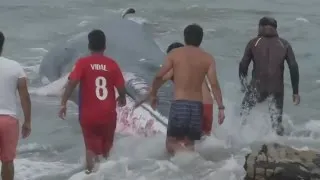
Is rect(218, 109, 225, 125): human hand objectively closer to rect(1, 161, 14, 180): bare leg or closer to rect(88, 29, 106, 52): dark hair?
rect(88, 29, 106, 52): dark hair

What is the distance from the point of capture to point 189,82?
358 inches

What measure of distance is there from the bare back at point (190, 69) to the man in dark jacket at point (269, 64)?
4.68 feet

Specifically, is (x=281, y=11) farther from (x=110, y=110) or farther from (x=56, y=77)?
(x=110, y=110)

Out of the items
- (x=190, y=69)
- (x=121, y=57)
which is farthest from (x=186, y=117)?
(x=121, y=57)

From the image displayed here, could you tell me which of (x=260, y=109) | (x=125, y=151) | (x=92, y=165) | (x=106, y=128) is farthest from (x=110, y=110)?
(x=260, y=109)

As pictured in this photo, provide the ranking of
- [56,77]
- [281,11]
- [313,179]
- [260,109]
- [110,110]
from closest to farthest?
[313,179]
[110,110]
[260,109]
[56,77]
[281,11]

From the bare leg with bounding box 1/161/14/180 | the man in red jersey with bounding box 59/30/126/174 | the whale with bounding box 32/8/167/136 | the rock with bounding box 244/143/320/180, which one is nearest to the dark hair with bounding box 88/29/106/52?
the man in red jersey with bounding box 59/30/126/174

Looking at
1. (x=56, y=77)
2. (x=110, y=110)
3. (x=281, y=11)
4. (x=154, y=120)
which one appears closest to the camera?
(x=110, y=110)

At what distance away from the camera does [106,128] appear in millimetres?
8969

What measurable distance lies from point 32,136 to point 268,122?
3.48 meters

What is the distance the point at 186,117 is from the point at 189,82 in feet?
1.33

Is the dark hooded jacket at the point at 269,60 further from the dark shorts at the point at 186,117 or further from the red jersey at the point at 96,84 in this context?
the red jersey at the point at 96,84

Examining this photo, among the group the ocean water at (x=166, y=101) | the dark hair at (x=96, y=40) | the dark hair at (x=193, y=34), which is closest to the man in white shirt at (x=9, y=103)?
the dark hair at (x=96, y=40)

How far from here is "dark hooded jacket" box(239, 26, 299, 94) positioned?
1032 cm
